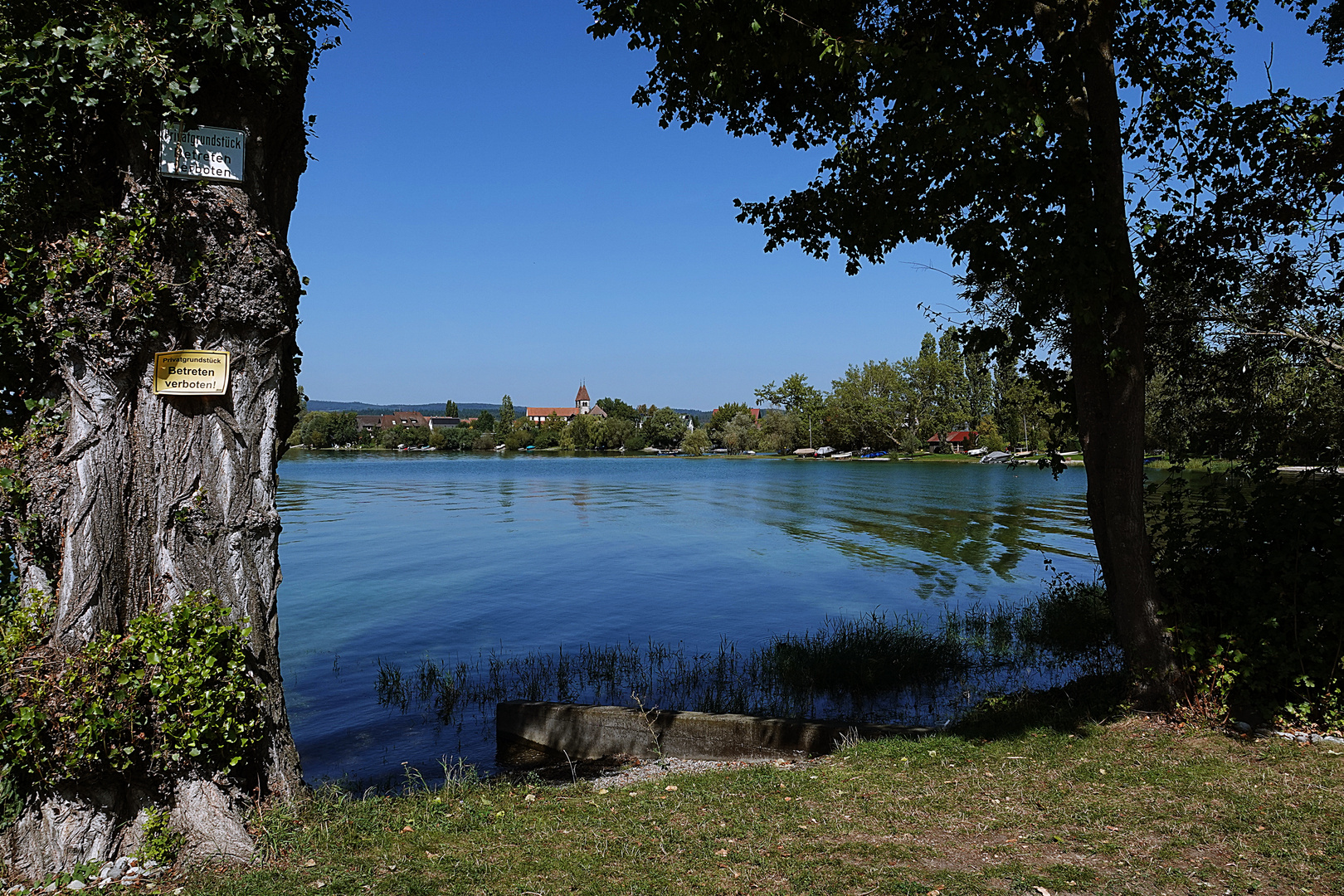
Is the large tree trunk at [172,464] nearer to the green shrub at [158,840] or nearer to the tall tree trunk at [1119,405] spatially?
the green shrub at [158,840]

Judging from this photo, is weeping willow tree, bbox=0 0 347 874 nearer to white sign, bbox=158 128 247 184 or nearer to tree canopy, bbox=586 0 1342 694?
white sign, bbox=158 128 247 184

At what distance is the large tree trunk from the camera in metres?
4.66

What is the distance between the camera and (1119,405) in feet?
22.7

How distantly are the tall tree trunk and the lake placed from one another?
22.2 ft

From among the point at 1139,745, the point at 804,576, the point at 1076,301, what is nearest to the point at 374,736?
the point at 1139,745

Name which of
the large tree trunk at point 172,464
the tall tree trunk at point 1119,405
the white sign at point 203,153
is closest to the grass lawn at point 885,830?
the large tree trunk at point 172,464

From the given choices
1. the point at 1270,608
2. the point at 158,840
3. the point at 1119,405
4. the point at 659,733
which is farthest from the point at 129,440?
the point at 1270,608

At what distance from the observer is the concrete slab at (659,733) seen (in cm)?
808

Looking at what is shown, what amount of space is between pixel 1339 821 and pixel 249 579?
6688 millimetres

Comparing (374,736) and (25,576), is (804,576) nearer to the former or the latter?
(374,736)

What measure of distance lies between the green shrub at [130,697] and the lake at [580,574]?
4.30m

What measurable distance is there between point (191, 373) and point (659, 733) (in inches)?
226

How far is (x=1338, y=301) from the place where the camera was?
7805mm

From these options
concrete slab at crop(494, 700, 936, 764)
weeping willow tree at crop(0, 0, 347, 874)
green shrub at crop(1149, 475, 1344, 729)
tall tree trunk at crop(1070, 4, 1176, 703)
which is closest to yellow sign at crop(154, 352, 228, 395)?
weeping willow tree at crop(0, 0, 347, 874)
